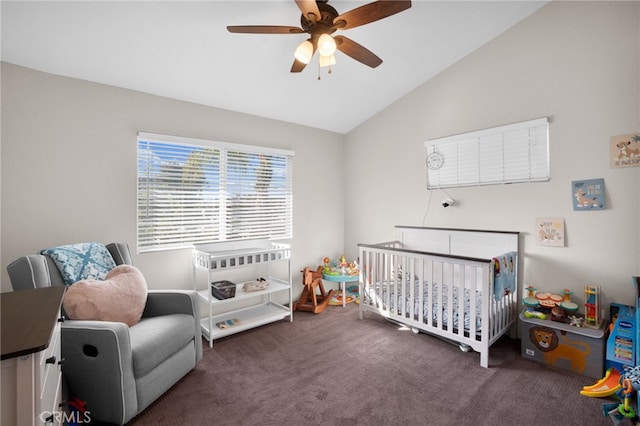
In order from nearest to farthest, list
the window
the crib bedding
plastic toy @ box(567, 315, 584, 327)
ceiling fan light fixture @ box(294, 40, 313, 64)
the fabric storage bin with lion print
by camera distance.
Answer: ceiling fan light fixture @ box(294, 40, 313, 64) → the fabric storage bin with lion print → plastic toy @ box(567, 315, 584, 327) → the crib bedding → the window

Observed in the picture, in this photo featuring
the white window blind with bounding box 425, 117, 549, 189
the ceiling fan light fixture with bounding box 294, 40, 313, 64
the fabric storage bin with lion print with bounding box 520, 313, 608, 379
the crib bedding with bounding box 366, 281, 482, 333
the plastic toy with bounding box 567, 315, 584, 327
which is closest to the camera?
the ceiling fan light fixture with bounding box 294, 40, 313, 64

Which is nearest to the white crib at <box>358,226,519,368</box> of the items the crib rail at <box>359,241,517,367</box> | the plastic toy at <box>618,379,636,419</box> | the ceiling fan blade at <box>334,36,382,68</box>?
the crib rail at <box>359,241,517,367</box>

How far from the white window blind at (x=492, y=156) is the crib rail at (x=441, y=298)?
0.95 m

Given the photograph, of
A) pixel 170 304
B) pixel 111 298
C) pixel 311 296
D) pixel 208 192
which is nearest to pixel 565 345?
pixel 311 296

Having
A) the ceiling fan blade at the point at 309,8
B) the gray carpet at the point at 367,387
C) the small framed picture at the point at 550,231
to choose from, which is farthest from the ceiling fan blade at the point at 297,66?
the small framed picture at the point at 550,231

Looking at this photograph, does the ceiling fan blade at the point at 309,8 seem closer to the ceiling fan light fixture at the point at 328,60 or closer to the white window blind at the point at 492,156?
the ceiling fan light fixture at the point at 328,60

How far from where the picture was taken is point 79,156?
90.3 inches

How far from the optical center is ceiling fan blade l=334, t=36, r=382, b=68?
1.77m

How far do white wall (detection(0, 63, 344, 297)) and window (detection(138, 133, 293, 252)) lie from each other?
0.36ft

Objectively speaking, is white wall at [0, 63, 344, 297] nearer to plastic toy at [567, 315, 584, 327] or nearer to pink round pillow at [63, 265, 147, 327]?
pink round pillow at [63, 265, 147, 327]

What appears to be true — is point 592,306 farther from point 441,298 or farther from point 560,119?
point 560,119

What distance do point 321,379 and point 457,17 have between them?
3.10m

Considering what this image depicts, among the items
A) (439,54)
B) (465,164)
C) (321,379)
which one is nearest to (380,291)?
(321,379)

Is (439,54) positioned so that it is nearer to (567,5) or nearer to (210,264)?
(567,5)
